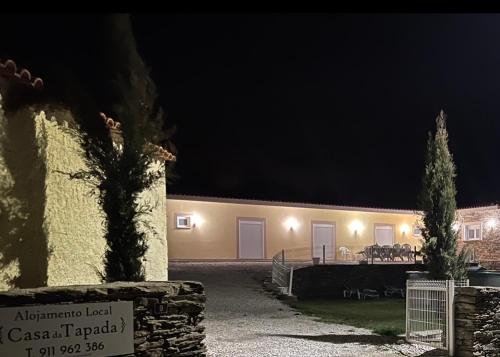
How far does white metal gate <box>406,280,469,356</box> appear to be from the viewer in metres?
8.79

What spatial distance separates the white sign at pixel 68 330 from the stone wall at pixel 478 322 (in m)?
5.26

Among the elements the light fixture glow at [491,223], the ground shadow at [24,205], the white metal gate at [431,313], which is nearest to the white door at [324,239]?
the light fixture glow at [491,223]

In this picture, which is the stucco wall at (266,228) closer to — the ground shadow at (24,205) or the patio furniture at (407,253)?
the patio furniture at (407,253)

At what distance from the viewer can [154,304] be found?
6.00 metres

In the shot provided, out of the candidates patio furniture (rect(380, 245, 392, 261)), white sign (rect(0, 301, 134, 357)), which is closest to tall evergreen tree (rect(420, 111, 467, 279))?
white sign (rect(0, 301, 134, 357))

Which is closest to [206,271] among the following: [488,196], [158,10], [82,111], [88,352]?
[82,111]

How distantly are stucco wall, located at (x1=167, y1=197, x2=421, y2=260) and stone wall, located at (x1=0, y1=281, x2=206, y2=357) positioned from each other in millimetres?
12398

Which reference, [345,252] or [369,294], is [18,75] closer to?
[369,294]

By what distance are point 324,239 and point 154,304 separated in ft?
56.6

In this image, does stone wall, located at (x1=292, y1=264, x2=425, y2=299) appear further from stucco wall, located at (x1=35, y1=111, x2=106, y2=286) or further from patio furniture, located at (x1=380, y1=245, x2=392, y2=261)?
stucco wall, located at (x1=35, y1=111, x2=106, y2=286)

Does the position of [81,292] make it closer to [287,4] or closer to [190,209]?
[287,4]

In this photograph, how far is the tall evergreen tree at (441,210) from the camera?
1105 cm

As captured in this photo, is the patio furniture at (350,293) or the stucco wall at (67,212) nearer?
the stucco wall at (67,212)

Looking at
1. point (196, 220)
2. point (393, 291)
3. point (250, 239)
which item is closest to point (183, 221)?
point (196, 220)
